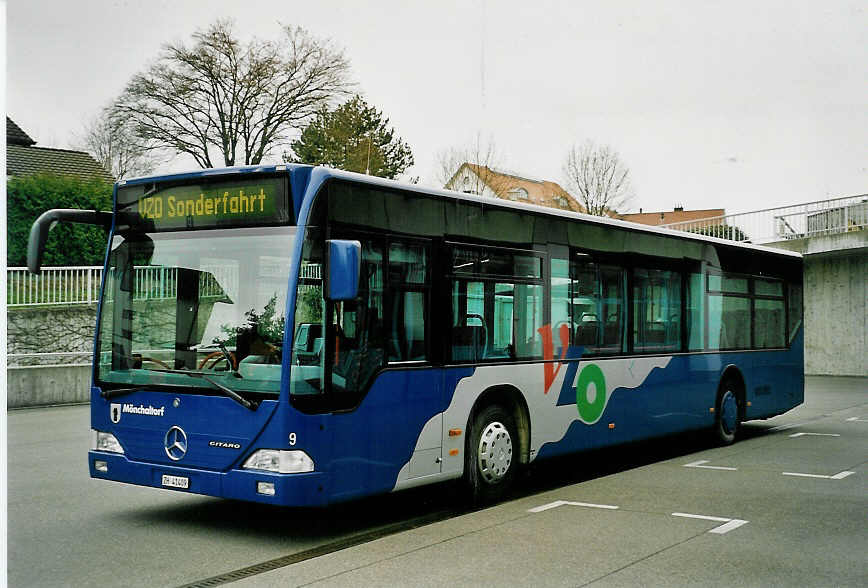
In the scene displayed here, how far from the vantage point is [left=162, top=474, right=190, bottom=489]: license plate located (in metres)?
7.39

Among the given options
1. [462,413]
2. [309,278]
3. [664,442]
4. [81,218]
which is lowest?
[664,442]

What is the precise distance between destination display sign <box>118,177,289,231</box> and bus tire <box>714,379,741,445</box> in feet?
26.6

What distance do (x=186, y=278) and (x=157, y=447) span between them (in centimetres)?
134

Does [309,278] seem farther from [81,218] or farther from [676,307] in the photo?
[676,307]

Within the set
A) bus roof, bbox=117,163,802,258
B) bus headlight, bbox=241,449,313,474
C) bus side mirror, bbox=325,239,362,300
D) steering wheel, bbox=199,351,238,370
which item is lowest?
bus headlight, bbox=241,449,313,474

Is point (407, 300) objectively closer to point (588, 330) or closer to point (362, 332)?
point (362, 332)

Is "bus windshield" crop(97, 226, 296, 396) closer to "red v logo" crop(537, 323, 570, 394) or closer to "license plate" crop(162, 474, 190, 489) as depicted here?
"license plate" crop(162, 474, 190, 489)

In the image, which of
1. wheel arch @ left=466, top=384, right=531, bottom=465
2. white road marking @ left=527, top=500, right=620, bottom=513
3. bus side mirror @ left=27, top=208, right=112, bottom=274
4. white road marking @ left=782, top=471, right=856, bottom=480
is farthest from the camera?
white road marking @ left=782, top=471, right=856, bottom=480

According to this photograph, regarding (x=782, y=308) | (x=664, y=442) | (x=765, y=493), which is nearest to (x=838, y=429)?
(x=782, y=308)

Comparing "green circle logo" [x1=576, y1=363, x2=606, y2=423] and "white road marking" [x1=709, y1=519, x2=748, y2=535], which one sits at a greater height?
"green circle logo" [x1=576, y1=363, x2=606, y2=423]

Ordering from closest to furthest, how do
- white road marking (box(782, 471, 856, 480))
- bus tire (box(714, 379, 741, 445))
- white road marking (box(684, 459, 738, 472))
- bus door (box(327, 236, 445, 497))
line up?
bus door (box(327, 236, 445, 497)) < white road marking (box(782, 471, 856, 480)) < white road marking (box(684, 459, 738, 472)) < bus tire (box(714, 379, 741, 445))

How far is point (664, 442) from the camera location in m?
14.4

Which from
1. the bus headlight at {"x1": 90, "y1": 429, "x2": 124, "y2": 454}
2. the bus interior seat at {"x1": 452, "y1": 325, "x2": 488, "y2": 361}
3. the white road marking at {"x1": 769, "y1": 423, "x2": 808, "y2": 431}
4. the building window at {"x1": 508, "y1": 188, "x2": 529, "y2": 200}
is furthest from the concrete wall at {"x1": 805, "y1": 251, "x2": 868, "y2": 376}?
the bus headlight at {"x1": 90, "y1": 429, "x2": 124, "y2": 454}

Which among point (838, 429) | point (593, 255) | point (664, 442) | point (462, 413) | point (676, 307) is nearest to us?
point (462, 413)
